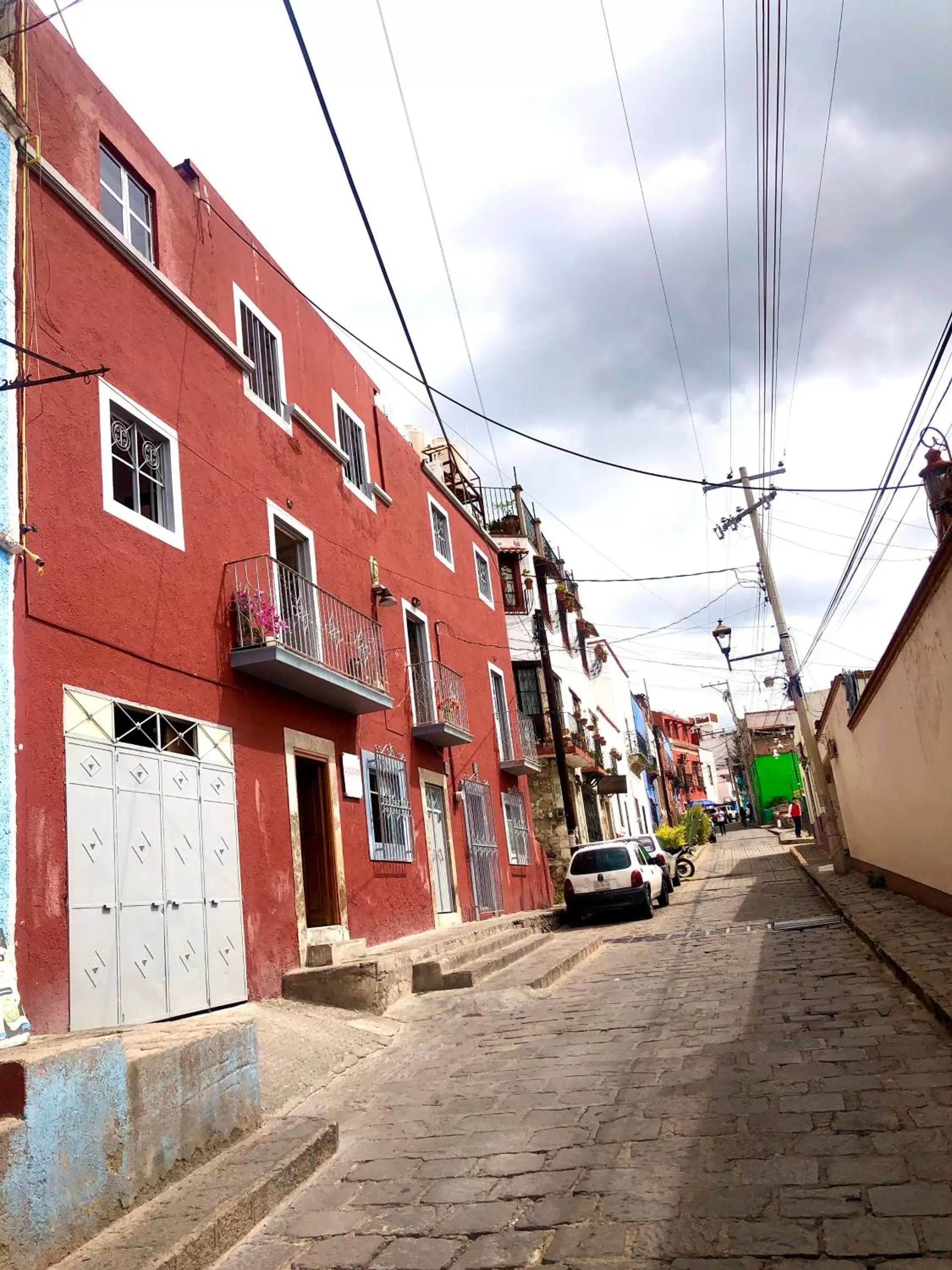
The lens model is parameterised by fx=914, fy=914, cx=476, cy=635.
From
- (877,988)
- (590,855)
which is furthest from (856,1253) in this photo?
(590,855)

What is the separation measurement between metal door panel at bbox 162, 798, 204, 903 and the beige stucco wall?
697 cm

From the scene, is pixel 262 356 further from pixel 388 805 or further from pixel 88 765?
pixel 88 765

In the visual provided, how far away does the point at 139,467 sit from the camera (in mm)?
8617

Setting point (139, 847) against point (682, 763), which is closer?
point (139, 847)

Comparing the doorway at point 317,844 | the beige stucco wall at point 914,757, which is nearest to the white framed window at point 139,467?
the doorway at point 317,844

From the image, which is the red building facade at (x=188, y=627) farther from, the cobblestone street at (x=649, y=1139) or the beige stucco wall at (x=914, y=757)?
the beige stucco wall at (x=914, y=757)

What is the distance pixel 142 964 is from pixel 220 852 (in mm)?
1462

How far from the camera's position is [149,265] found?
355 inches

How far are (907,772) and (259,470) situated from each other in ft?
28.9

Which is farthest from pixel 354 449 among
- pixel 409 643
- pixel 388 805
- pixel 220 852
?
pixel 220 852

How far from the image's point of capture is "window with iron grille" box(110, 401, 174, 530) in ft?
27.4

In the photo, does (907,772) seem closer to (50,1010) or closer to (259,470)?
(259,470)

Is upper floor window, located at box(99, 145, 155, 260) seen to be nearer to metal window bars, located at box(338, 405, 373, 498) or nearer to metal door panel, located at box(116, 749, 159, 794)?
metal window bars, located at box(338, 405, 373, 498)

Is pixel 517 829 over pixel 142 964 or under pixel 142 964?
over
